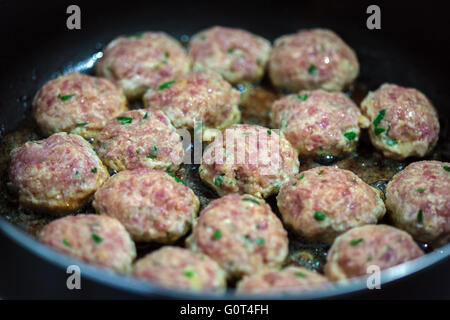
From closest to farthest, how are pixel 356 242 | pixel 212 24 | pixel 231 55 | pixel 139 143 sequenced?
pixel 356 242 < pixel 139 143 < pixel 231 55 < pixel 212 24

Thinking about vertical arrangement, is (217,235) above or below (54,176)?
below

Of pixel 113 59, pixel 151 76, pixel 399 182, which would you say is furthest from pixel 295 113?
pixel 113 59

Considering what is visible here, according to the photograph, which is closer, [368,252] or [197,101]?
[368,252]

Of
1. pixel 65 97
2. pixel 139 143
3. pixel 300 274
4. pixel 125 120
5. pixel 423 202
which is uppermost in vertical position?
pixel 65 97

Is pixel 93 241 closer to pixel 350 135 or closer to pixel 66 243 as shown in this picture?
pixel 66 243

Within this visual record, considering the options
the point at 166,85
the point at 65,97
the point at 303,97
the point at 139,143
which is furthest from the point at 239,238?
the point at 65,97

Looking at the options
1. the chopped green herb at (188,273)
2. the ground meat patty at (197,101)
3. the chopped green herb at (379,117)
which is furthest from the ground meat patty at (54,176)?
the chopped green herb at (379,117)
